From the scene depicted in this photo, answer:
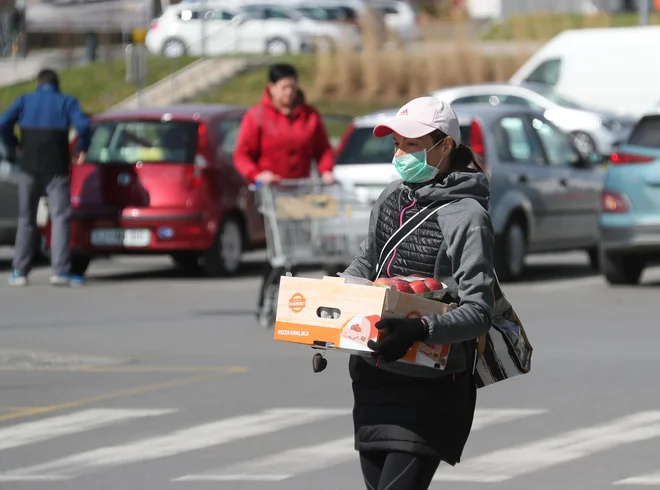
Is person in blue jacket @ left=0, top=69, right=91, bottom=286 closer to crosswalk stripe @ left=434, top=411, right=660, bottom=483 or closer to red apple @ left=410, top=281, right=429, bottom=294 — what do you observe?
crosswalk stripe @ left=434, top=411, right=660, bottom=483

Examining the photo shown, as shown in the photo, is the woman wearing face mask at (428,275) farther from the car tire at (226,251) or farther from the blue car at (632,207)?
the car tire at (226,251)

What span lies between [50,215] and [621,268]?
207 inches

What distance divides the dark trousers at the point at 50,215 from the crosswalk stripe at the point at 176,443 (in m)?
7.00

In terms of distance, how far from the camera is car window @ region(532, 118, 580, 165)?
658 inches

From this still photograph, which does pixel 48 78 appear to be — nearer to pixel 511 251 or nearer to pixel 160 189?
pixel 160 189

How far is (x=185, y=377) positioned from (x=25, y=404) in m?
1.21

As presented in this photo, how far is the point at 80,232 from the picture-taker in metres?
16.0

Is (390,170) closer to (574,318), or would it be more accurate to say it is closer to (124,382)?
(574,318)

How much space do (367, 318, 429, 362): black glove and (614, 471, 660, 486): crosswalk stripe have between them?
2.65m

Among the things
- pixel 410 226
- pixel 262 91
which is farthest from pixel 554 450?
pixel 262 91

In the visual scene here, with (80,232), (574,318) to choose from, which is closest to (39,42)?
(80,232)

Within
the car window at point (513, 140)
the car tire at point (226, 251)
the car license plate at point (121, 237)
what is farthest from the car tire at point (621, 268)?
the car license plate at point (121, 237)

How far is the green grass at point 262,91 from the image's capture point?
124 ft

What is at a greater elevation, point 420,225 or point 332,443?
point 420,225
